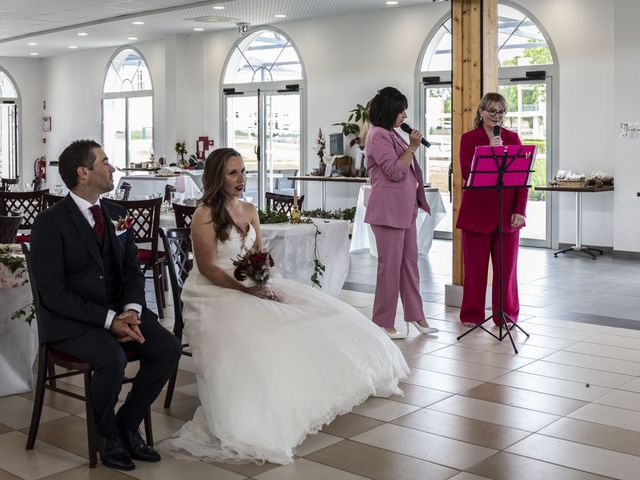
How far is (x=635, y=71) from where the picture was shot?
1002cm

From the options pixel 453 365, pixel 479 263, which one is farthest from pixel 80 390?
pixel 479 263

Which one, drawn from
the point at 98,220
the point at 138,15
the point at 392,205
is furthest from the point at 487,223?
the point at 138,15

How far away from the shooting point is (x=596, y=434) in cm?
393

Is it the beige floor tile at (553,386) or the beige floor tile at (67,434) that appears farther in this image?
the beige floor tile at (553,386)

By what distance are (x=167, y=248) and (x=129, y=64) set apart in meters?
13.4

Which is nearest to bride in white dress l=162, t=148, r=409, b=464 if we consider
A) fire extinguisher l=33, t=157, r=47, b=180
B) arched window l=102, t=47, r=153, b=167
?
arched window l=102, t=47, r=153, b=167

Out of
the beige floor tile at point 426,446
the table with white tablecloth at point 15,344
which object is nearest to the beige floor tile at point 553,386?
the beige floor tile at point 426,446

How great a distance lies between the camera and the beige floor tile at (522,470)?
134 inches

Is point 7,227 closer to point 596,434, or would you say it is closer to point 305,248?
point 305,248

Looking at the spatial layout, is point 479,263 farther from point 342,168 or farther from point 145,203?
point 342,168

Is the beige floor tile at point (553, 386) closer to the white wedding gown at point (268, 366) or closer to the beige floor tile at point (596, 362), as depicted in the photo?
the beige floor tile at point (596, 362)

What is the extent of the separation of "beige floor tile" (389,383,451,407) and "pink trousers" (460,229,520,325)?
154 centimetres

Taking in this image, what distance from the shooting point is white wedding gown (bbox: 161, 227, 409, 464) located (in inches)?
145

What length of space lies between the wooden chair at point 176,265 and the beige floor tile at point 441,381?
1.30 m
